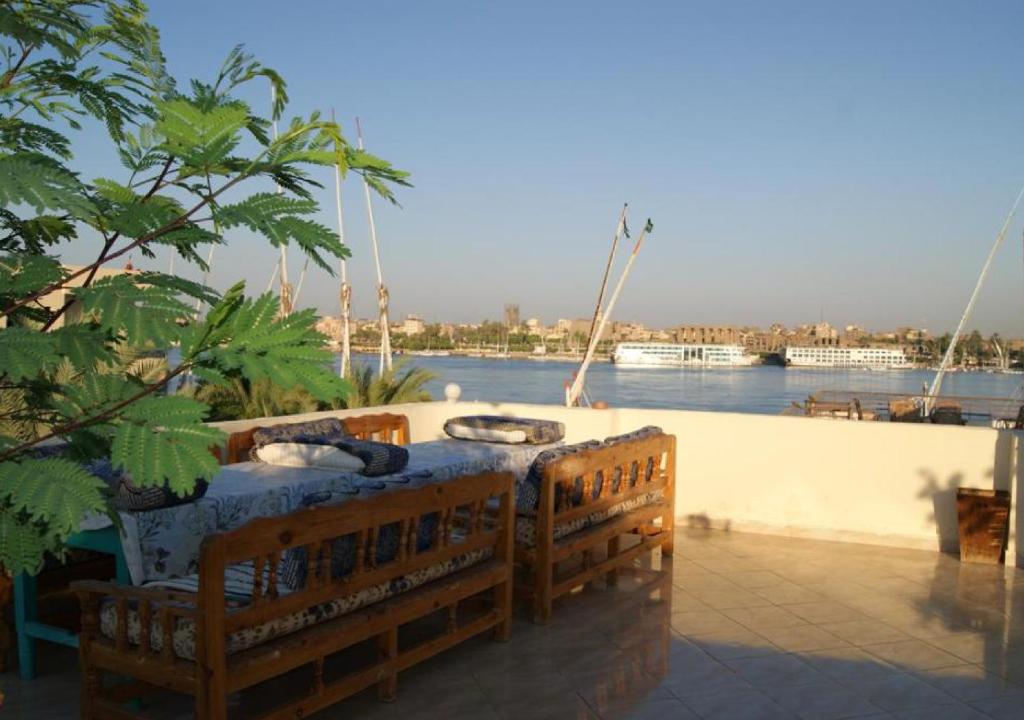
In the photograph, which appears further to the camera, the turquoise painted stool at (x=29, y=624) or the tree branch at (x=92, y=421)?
the turquoise painted stool at (x=29, y=624)

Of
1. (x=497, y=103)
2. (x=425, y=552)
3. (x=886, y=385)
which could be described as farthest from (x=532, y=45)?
(x=886, y=385)

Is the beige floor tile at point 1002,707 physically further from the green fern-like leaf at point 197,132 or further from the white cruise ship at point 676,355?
the white cruise ship at point 676,355

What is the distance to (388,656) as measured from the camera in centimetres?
310

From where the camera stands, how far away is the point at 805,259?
29266 mm

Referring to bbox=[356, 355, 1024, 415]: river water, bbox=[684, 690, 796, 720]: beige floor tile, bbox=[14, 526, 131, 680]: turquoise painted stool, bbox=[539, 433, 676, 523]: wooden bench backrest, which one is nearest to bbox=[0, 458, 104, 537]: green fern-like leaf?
bbox=[14, 526, 131, 680]: turquoise painted stool

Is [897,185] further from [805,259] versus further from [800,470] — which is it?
[800,470]

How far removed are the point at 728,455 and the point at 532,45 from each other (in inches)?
352

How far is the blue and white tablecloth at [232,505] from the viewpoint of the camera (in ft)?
10.4

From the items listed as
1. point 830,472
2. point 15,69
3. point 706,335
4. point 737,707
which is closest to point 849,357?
point 706,335

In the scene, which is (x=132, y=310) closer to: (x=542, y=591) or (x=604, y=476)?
(x=542, y=591)

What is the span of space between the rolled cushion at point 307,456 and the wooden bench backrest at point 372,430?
65 cm

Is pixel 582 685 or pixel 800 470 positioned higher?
pixel 800 470

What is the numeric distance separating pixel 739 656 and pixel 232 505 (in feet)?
7.21

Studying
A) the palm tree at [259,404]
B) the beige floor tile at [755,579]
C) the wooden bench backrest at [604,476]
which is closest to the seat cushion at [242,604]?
the wooden bench backrest at [604,476]
